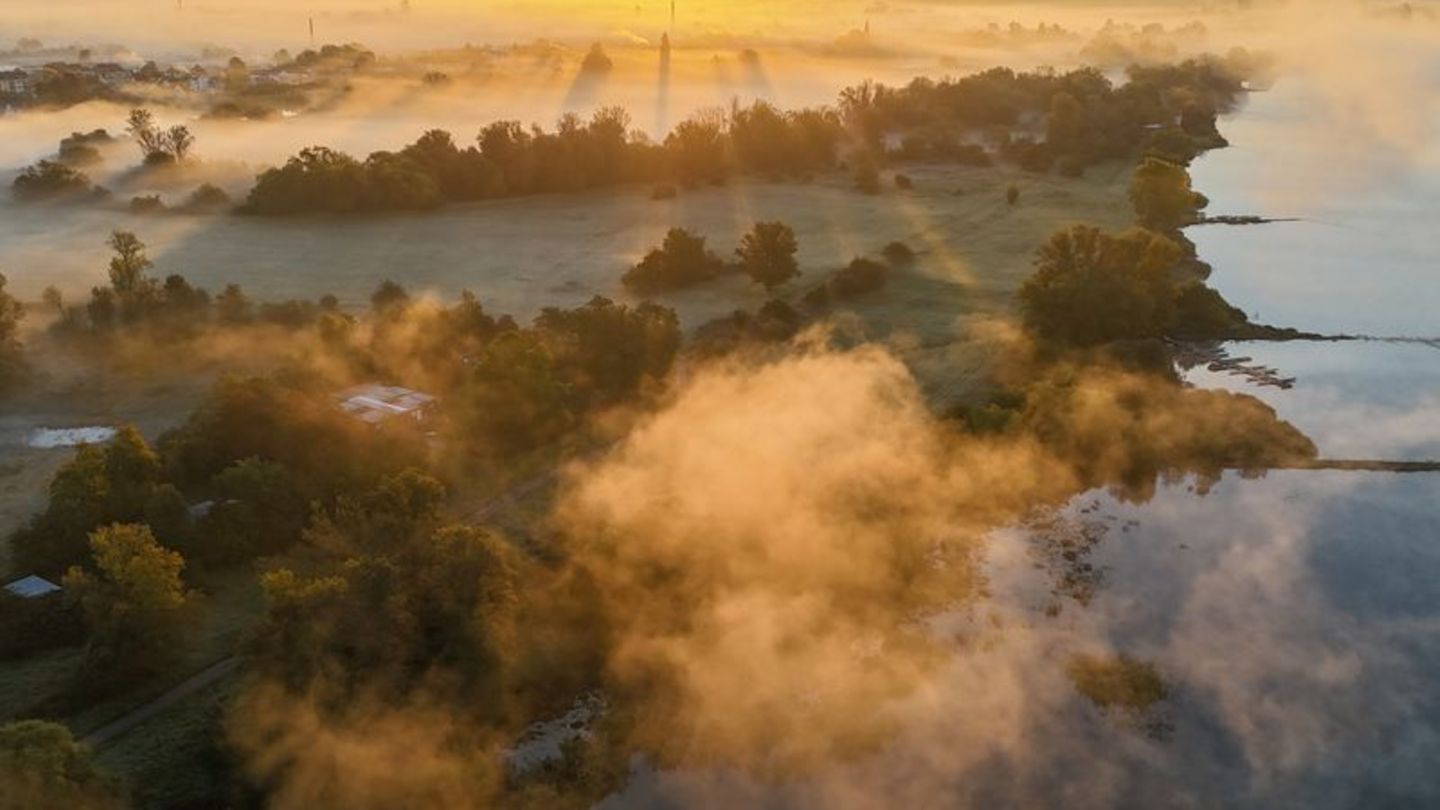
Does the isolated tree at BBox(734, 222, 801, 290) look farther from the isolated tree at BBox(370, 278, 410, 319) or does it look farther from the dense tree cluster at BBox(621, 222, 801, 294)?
the isolated tree at BBox(370, 278, 410, 319)

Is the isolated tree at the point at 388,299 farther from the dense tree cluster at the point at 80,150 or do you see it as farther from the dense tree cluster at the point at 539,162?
the dense tree cluster at the point at 80,150

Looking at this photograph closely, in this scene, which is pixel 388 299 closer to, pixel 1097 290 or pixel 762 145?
pixel 1097 290

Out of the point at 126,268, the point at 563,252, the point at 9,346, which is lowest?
the point at 9,346

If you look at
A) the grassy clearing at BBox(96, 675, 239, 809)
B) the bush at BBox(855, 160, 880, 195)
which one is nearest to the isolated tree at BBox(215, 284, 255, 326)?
the grassy clearing at BBox(96, 675, 239, 809)

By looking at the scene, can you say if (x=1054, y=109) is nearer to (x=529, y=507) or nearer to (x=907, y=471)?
(x=907, y=471)

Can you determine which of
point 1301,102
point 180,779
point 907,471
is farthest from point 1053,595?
point 1301,102

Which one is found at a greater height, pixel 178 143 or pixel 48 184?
pixel 178 143

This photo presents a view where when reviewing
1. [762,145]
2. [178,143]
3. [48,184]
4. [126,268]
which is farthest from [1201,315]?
[178,143]
